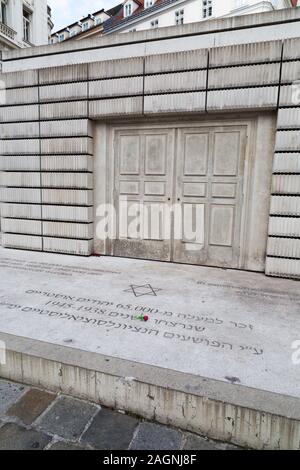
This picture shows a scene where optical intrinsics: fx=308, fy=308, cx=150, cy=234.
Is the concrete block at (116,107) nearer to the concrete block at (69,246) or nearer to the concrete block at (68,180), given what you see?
the concrete block at (68,180)

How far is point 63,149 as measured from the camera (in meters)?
6.16

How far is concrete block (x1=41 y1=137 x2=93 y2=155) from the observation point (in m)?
6.00

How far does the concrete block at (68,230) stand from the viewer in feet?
20.3

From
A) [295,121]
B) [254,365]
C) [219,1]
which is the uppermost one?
[219,1]

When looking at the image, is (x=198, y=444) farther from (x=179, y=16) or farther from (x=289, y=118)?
(x=179, y=16)

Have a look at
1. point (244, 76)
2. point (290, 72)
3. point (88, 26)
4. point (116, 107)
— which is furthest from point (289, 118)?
point (88, 26)

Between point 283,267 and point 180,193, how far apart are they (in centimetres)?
218

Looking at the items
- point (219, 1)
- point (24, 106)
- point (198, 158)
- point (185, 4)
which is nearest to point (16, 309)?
point (198, 158)

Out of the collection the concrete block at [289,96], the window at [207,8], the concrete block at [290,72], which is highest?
the window at [207,8]

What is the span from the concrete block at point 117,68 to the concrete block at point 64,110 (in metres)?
0.55

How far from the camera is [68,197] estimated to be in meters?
6.23

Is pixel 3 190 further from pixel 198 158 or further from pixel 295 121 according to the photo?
pixel 295 121

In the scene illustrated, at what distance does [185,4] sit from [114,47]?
27271 mm

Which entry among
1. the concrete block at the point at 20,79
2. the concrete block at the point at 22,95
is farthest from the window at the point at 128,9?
the concrete block at the point at 22,95
